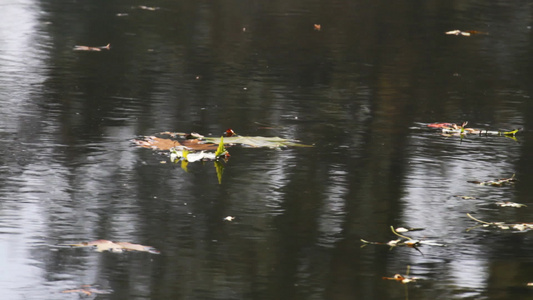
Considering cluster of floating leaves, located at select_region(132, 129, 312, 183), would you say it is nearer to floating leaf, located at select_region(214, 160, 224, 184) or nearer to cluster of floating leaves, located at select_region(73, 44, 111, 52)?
floating leaf, located at select_region(214, 160, 224, 184)

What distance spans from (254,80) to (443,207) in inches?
165

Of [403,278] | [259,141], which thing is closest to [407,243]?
[403,278]

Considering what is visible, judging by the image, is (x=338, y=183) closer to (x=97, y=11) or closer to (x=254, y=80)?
(x=254, y=80)

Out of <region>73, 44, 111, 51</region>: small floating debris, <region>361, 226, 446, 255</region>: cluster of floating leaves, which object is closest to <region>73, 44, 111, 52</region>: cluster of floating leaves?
<region>73, 44, 111, 51</region>: small floating debris

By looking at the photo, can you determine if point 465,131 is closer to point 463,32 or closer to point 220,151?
point 220,151

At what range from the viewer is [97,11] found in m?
14.4

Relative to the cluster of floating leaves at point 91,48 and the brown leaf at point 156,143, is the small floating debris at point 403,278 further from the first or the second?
the cluster of floating leaves at point 91,48

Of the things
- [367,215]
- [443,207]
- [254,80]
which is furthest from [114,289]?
[254,80]

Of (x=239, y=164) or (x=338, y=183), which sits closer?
(x=338, y=183)

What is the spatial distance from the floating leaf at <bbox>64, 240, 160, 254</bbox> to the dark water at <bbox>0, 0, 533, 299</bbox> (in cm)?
7

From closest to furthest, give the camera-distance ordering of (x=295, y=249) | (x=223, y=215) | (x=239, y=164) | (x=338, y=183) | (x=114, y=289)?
(x=114, y=289), (x=295, y=249), (x=223, y=215), (x=338, y=183), (x=239, y=164)

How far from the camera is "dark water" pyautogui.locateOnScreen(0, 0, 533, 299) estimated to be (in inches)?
180

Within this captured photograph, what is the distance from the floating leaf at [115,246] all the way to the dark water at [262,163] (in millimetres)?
75

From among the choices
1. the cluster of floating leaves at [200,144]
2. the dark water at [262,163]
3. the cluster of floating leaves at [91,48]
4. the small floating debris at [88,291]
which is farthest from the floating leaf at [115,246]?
the cluster of floating leaves at [91,48]
